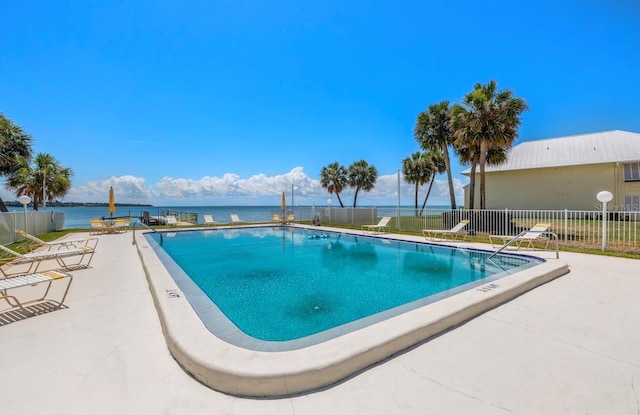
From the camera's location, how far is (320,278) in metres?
7.07

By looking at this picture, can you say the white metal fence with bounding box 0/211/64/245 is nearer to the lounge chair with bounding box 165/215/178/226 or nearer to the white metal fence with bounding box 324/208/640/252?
the lounge chair with bounding box 165/215/178/226

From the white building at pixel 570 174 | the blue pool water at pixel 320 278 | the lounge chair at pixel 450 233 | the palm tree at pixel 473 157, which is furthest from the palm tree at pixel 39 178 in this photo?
the white building at pixel 570 174

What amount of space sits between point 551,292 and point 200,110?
17.1 m

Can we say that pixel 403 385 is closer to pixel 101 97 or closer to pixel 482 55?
pixel 101 97

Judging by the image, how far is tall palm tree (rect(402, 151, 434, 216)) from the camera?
91.1ft

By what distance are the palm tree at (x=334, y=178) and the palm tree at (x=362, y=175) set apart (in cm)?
68

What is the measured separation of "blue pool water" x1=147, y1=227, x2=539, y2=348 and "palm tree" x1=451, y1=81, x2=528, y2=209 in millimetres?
6842

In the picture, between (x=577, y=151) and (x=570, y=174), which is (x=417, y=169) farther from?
(x=577, y=151)

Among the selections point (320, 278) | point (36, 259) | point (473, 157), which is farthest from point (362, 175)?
point (36, 259)

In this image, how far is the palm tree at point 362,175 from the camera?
31062mm

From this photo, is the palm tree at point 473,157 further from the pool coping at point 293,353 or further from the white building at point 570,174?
the pool coping at point 293,353

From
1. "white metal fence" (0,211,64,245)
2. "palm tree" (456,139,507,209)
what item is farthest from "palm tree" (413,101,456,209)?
"white metal fence" (0,211,64,245)

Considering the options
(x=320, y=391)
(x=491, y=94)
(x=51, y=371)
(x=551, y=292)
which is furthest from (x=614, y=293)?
(x=491, y=94)

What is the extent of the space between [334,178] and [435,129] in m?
15.1
